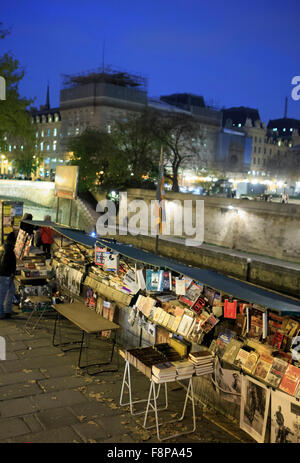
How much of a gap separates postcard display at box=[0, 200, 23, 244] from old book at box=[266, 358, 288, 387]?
11065 mm

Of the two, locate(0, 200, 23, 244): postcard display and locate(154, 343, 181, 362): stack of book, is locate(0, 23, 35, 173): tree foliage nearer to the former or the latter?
locate(0, 200, 23, 244): postcard display

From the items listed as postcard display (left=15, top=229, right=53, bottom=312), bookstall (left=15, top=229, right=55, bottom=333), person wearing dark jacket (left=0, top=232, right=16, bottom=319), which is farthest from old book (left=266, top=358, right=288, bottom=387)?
person wearing dark jacket (left=0, top=232, right=16, bottom=319)

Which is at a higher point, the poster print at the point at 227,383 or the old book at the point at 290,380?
the old book at the point at 290,380

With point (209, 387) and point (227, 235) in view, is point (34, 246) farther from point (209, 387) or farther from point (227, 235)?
point (227, 235)

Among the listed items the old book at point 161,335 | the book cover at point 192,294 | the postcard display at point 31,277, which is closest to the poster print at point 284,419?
the book cover at point 192,294

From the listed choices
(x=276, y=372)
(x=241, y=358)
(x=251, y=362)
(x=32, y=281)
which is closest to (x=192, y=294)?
(x=241, y=358)

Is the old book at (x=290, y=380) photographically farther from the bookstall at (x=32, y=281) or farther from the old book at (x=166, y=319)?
the bookstall at (x=32, y=281)

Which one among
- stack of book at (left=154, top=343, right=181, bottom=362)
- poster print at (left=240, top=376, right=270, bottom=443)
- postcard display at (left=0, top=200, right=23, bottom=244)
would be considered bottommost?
poster print at (left=240, top=376, right=270, bottom=443)

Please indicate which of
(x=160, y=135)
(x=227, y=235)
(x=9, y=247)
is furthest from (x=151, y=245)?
(x=9, y=247)

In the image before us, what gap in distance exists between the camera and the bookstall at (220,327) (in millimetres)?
5973

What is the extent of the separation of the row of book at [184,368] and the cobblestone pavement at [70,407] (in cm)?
65

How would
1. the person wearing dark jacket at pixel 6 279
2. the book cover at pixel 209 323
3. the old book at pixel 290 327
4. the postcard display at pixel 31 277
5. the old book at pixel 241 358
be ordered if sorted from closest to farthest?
the old book at pixel 290 327
the old book at pixel 241 358
the book cover at pixel 209 323
the person wearing dark jacket at pixel 6 279
the postcard display at pixel 31 277

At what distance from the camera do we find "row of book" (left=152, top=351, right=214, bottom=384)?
6.33m

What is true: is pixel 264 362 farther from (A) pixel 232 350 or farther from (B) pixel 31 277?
(B) pixel 31 277
